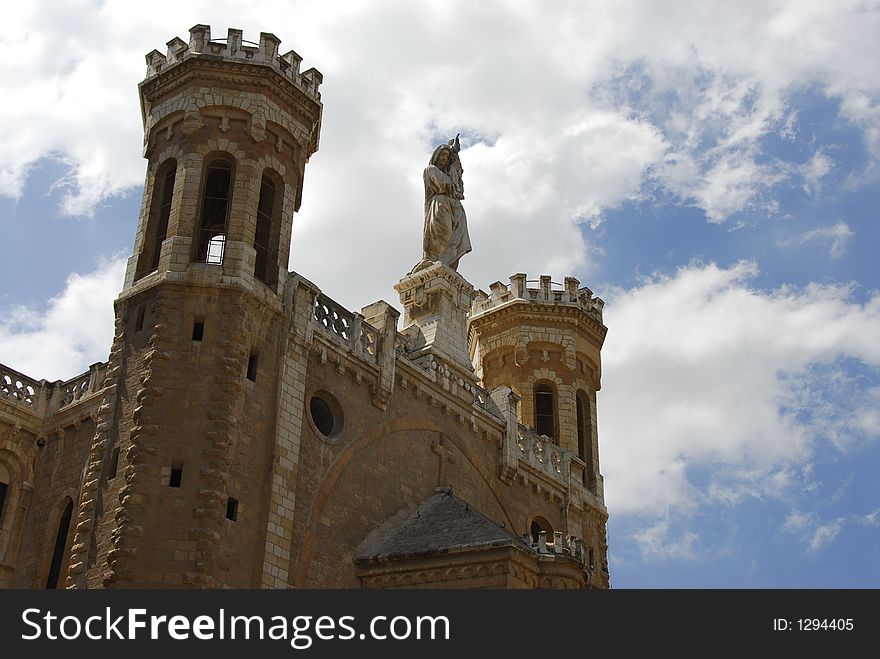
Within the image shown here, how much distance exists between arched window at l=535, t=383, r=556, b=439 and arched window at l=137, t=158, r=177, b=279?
1853 cm

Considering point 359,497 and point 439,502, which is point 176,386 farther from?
point 439,502

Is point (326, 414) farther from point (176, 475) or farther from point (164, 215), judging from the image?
point (164, 215)

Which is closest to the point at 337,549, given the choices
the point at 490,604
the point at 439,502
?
the point at 439,502

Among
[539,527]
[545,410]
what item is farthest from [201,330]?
[545,410]

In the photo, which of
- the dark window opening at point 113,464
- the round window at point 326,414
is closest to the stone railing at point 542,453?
the round window at point 326,414

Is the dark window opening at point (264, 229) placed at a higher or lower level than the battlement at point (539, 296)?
lower

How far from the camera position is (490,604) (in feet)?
68.7

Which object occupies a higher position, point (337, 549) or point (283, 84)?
point (283, 84)

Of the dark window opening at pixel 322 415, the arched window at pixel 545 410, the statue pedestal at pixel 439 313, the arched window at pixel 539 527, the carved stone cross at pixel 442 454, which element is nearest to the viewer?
the dark window opening at pixel 322 415

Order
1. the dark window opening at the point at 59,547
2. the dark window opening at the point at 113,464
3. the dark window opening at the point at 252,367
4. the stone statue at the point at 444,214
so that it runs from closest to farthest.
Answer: the dark window opening at the point at 113,464 → the dark window opening at the point at 252,367 → the dark window opening at the point at 59,547 → the stone statue at the point at 444,214

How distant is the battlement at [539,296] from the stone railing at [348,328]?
45.4ft

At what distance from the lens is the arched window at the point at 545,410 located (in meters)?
43.7

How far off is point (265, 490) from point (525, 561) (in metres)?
6.49

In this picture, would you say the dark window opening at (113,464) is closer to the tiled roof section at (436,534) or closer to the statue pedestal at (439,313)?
the tiled roof section at (436,534)
